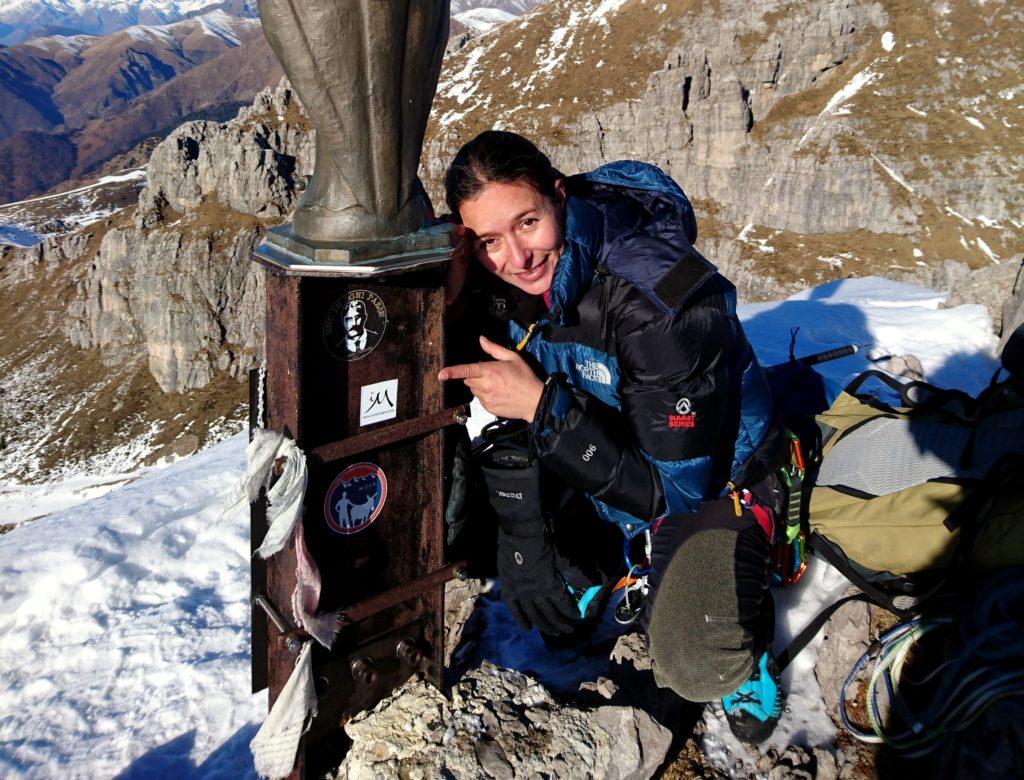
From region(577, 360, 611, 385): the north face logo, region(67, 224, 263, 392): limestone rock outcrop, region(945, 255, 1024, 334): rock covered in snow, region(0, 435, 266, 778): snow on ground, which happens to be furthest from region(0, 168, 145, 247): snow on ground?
region(577, 360, 611, 385): the north face logo

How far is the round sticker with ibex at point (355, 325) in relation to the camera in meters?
2.76

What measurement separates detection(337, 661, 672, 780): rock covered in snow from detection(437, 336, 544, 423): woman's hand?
1.72 m

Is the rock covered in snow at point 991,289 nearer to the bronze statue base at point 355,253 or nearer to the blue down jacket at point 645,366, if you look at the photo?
the blue down jacket at point 645,366

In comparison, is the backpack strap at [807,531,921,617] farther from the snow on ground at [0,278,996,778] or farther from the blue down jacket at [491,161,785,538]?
the blue down jacket at [491,161,785,538]

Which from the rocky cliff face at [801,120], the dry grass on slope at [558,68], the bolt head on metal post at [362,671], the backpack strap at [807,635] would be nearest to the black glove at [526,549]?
the bolt head on metal post at [362,671]

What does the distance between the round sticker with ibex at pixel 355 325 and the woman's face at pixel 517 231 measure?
2.13 feet

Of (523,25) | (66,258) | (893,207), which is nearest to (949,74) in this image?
(893,207)

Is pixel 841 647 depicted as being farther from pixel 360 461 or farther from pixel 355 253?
pixel 355 253

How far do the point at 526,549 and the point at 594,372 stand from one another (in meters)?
1.14

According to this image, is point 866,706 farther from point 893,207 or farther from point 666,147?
point 666,147

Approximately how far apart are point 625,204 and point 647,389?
1.10 meters

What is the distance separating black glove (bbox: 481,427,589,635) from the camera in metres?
3.34

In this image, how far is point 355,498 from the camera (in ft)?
10.2

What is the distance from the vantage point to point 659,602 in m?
3.30
